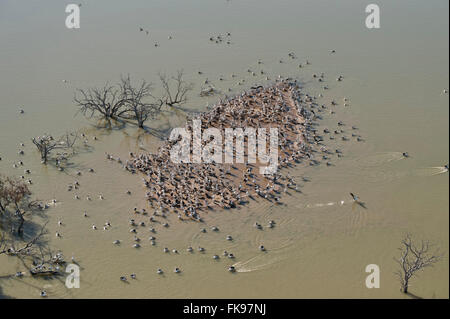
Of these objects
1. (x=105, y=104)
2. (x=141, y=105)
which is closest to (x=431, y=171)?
(x=141, y=105)

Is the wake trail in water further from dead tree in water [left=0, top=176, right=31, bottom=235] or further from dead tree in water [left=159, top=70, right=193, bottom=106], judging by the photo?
dead tree in water [left=0, top=176, right=31, bottom=235]

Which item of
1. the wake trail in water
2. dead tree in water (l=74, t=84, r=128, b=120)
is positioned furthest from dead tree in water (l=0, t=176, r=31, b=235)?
the wake trail in water

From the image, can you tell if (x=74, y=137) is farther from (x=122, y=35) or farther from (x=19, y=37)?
(x=19, y=37)

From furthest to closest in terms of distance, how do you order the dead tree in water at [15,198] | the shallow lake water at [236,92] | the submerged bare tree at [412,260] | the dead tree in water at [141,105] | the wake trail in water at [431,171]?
the dead tree in water at [141,105] → the wake trail in water at [431,171] → the dead tree in water at [15,198] → the shallow lake water at [236,92] → the submerged bare tree at [412,260]

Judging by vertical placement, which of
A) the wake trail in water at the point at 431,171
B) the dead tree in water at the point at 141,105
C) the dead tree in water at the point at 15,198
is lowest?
the dead tree in water at the point at 15,198

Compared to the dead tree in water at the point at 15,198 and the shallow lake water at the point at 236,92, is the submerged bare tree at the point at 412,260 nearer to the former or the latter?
the shallow lake water at the point at 236,92

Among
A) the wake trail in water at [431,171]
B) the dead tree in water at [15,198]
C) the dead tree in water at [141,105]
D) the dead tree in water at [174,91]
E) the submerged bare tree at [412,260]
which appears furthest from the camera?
the dead tree in water at [174,91]

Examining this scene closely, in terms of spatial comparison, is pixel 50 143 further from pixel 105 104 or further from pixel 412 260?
pixel 412 260

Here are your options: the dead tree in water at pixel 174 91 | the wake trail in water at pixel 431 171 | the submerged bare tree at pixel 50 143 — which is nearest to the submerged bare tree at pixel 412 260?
the wake trail in water at pixel 431 171
